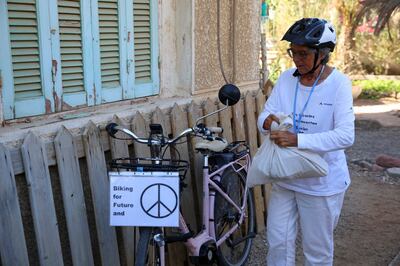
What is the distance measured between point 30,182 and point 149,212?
0.62 m

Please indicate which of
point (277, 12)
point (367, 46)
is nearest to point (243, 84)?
point (277, 12)

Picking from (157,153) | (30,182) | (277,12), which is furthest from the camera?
(277,12)

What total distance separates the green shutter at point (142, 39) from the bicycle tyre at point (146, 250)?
56.1 inches

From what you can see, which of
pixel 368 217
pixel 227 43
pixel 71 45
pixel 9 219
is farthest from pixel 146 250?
pixel 368 217

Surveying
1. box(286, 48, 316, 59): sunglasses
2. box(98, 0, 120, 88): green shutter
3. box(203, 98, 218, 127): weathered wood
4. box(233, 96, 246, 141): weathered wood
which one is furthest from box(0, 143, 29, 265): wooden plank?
box(233, 96, 246, 141): weathered wood

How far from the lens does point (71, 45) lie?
2980 mm

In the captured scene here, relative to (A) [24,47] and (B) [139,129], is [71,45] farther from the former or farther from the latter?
(B) [139,129]

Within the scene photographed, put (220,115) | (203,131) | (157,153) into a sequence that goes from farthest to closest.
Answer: (220,115) < (203,131) < (157,153)

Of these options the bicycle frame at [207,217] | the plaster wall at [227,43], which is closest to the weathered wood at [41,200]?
the bicycle frame at [207,217]

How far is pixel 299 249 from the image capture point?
14.1ft

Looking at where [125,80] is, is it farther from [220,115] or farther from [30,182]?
[30,182]

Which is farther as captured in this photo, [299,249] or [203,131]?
[299,249]

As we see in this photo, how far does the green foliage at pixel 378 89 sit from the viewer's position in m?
14.9

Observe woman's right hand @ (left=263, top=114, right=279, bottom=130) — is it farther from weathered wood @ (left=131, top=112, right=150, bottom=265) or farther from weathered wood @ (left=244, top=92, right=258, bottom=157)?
weathered wood @ (left=244, top=92, right=258, bottom=157)
